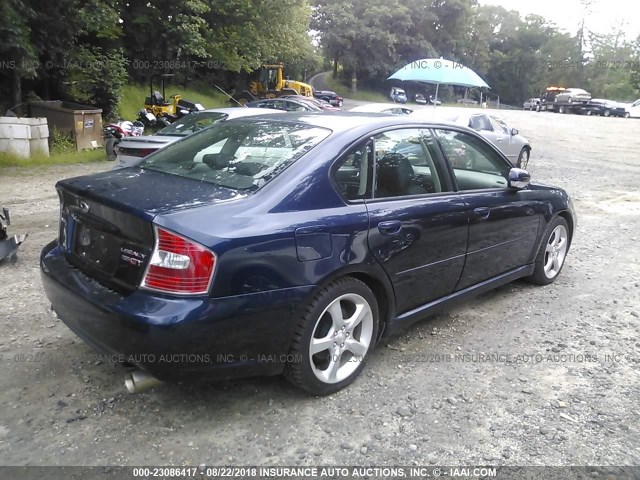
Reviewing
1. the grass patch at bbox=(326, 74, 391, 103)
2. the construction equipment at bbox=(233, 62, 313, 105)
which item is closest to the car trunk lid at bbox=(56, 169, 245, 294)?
the construction equipment at bbox=(233, 62, 313, 105)

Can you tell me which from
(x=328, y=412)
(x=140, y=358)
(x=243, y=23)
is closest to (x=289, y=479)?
(x=328, y=412)

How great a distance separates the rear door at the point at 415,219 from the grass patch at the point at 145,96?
1427 centimetres

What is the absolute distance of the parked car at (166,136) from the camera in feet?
25.9

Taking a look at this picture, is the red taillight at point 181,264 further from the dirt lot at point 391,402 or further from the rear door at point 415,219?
the rear door at point 415,219

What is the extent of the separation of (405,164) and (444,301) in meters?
1.00

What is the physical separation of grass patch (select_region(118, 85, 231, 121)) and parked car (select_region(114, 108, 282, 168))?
831 cm

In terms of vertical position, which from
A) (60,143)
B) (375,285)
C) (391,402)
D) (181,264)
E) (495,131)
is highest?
(495,131)

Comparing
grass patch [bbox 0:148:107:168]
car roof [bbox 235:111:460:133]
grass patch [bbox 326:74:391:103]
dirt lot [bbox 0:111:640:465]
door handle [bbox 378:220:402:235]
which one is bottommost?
dirt lot [bbox 0:111:640:465]

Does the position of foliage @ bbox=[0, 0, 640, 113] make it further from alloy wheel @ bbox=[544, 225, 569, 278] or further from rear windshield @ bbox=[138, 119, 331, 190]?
alloy wheel @ bbox=[544, 225, 569, 278]

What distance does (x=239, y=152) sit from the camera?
3359mm

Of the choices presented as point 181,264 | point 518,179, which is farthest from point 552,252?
point 181,264

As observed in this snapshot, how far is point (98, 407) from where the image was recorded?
9.57 ft

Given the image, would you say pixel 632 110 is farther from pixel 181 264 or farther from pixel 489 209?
pixel 181 264

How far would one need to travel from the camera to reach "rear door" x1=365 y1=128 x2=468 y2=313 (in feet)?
10.6
